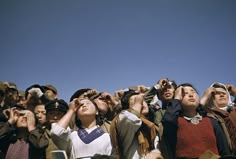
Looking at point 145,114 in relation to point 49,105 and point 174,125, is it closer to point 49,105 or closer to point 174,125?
point 174,125

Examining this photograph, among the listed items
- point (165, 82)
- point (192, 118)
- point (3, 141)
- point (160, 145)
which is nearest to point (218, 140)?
point (192, 118)

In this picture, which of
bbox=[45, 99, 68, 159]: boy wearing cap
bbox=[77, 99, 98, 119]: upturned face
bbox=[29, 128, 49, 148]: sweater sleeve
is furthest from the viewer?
bbox=[45, 99, 68, 159]: boy wearing cap

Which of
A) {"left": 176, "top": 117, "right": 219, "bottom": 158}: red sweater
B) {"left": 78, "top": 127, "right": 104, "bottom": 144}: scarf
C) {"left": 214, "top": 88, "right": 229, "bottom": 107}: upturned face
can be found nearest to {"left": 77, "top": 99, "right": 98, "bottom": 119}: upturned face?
{"left": 78, "top": 127, "right": 104, "bottom": 144}: scarf

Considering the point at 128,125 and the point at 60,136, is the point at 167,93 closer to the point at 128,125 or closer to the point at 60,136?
the point at 128,125

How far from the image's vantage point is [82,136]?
3945 millimetres

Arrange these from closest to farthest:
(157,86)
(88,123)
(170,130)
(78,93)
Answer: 1. (170,130)
2. (88,123)
3. (78,93)
4. (157,86)

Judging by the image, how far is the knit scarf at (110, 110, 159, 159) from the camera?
156 inches

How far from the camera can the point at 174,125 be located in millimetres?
3965

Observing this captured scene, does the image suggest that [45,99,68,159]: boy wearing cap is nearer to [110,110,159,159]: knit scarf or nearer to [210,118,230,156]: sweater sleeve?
[110,110,159,159]: knit scarf

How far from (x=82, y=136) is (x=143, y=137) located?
0.80 meters

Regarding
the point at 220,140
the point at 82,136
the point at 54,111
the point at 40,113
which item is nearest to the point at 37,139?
the point at 82,136

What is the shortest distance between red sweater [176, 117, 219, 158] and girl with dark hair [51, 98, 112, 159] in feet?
2.97

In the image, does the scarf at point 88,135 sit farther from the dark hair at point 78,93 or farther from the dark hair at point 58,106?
the dark hair at point 78,93

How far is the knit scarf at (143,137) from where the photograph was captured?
3967 millimetres
